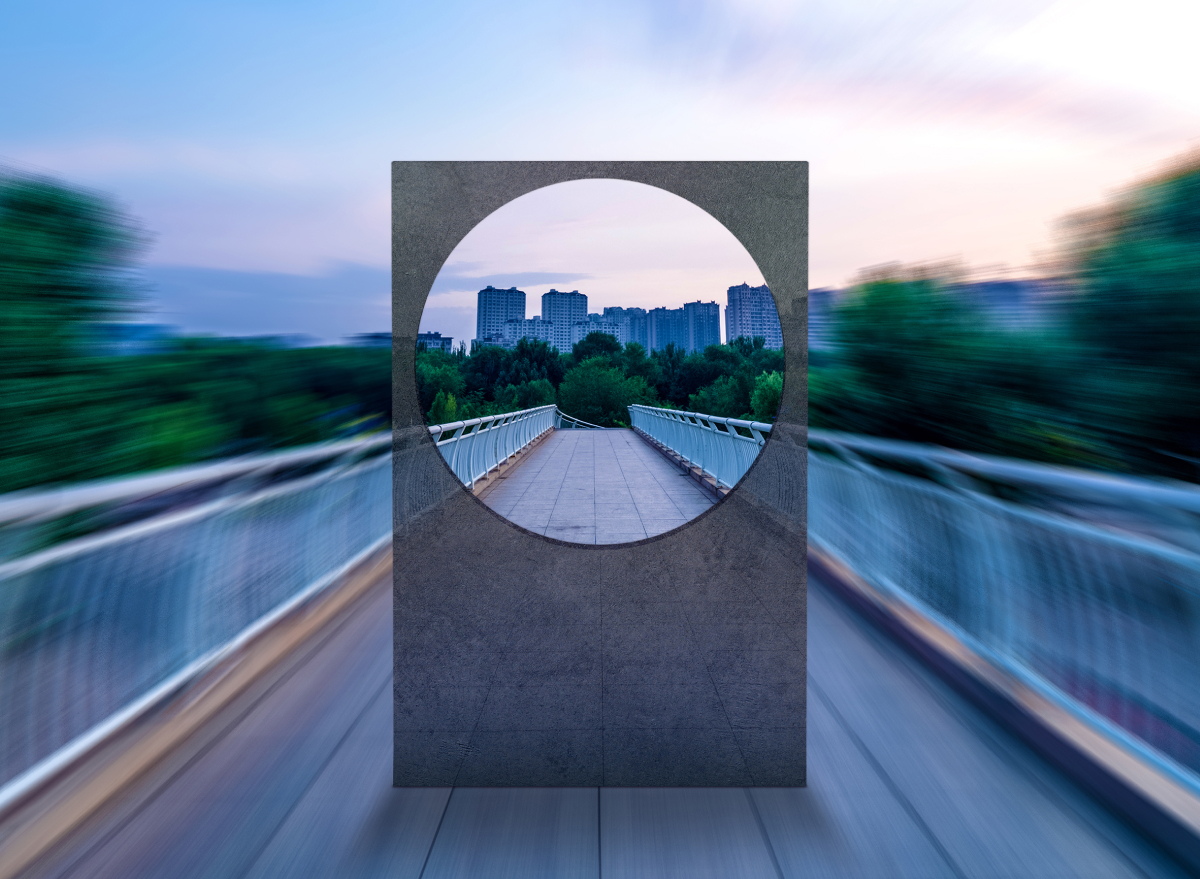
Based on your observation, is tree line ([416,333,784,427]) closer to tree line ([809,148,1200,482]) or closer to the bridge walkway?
the bridge walkway

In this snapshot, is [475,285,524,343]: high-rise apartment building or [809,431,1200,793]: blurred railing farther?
[475,285,524,343]: high-rise apartment building

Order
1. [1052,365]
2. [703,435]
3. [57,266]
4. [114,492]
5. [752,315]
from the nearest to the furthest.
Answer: [114,492] → [752,315] → [703,435] → [1052,365] → [57,266]

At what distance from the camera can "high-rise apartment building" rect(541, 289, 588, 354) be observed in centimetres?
224

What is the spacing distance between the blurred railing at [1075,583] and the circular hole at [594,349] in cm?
94

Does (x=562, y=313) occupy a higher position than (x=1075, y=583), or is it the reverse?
(x=562, y=313)

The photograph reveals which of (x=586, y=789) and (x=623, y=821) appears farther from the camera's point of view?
(x=586, y=789)

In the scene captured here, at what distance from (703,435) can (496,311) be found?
904 millimetres

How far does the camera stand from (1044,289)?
8.75 metres

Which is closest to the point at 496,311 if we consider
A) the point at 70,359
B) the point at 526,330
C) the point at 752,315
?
the point at 526,330

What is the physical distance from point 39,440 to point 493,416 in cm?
1146

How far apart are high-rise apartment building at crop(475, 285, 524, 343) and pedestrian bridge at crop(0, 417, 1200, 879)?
1.37ft

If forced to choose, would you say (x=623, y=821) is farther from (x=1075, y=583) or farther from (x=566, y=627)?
(x=1075, y=583)

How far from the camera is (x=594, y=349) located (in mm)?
2256

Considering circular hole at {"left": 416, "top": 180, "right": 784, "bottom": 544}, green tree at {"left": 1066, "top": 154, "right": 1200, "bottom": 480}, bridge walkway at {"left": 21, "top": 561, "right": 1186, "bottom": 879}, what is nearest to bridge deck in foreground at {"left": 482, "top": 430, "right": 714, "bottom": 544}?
circular hole at {"left": 416, "top": 180, "right": 784, "bottom": 544}
